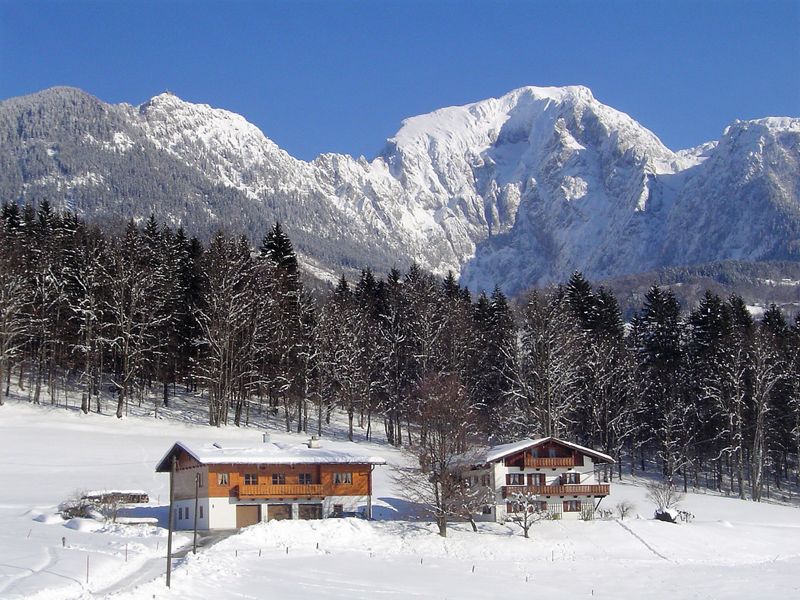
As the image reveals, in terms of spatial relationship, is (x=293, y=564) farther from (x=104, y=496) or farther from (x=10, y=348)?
(x=10, y=348)

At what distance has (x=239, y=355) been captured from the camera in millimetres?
81000

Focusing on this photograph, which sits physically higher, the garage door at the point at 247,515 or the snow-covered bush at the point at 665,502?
the snow-covered bush at the point at 665,502

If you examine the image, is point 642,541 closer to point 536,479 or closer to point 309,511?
point 536,479

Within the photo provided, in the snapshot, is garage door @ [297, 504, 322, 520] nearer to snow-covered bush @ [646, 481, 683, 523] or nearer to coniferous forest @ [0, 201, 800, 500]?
coniferous forest @ [0, 201, 800, 500]

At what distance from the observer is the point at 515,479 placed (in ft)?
210

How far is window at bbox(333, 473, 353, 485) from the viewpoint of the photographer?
59344mm

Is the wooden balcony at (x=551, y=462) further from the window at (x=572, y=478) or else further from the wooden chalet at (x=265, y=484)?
the wooden chalet at (x=265, y=484)

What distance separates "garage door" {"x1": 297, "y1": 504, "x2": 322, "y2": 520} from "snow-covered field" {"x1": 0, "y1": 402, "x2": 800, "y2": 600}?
4.10 m

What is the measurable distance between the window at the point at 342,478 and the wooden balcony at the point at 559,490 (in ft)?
32.9

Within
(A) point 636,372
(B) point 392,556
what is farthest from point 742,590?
(A) point 636,372

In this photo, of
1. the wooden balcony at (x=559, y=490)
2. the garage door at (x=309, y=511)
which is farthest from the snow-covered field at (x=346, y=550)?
the garage door at (x=309, y=511)

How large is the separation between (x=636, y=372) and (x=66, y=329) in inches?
1889

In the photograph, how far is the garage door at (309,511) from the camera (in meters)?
58.6

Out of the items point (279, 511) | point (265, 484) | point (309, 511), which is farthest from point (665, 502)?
point (265, 484)
